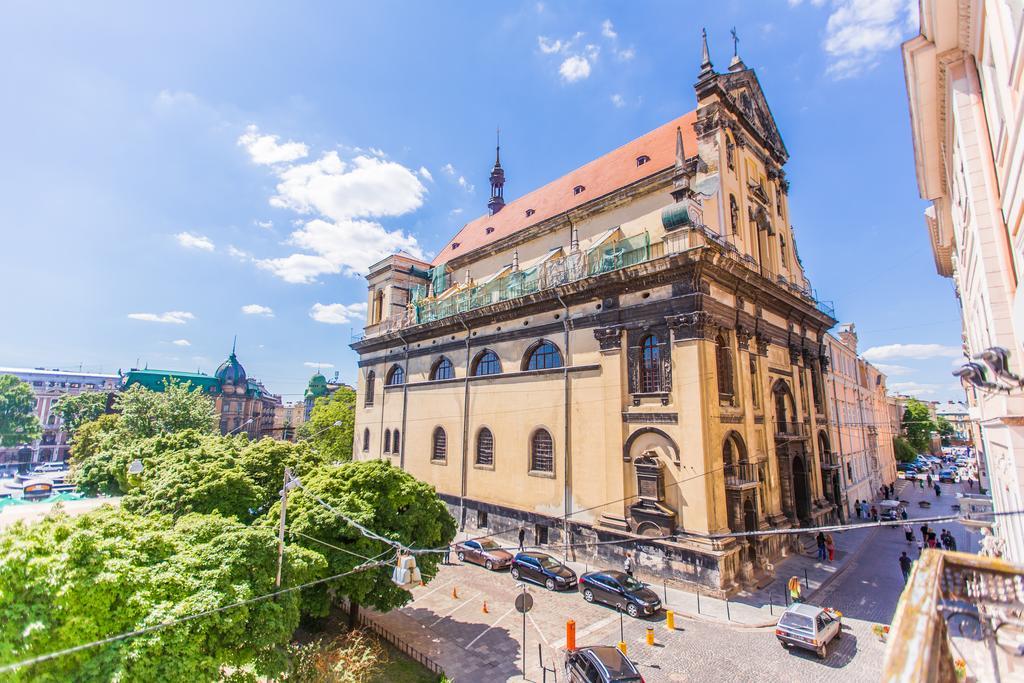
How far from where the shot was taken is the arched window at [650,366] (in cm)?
2011

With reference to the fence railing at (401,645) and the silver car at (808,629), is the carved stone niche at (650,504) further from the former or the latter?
the fence railing at (401,645)

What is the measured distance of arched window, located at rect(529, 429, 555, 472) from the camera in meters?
23.4

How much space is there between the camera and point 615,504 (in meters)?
20.1

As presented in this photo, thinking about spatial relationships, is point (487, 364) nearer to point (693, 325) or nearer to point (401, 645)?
point (693, 325)

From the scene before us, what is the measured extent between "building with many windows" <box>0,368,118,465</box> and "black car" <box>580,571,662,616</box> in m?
75.5

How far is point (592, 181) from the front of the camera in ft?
91.7

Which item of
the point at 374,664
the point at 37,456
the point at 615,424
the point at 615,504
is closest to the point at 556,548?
the point at 615,504

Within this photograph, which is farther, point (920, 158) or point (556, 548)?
point (556, 548)

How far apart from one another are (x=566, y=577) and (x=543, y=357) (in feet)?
33.9

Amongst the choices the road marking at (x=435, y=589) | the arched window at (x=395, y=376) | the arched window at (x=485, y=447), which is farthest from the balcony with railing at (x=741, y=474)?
the arched window at (x=395, y=376)

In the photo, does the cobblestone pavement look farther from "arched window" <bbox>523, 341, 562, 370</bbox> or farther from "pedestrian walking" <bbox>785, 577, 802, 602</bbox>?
"arched window" <bbox>523, 341, 562, 370</bbox>

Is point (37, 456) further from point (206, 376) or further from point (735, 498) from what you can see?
point (735, 498)

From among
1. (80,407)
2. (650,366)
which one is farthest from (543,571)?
(80,407)

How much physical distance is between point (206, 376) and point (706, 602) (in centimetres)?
7901
